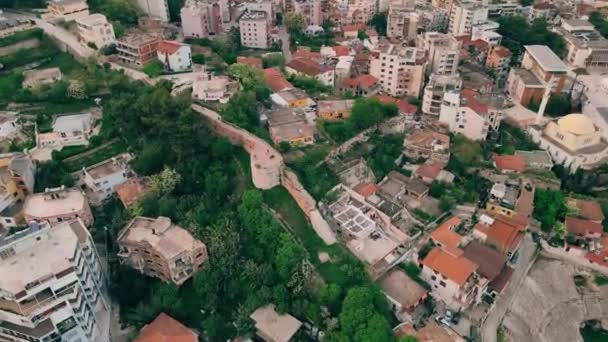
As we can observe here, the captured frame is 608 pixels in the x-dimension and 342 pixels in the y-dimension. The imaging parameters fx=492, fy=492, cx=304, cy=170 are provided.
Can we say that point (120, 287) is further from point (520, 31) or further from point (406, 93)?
point (520, 31)

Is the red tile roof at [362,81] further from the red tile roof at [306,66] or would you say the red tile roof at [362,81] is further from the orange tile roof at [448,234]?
the orange tile roof at [448,234]

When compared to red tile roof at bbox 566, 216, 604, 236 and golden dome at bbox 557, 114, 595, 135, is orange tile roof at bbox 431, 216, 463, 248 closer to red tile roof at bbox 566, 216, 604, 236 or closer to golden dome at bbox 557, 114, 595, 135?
red tile roof at bbox 566, 216, 604, 236

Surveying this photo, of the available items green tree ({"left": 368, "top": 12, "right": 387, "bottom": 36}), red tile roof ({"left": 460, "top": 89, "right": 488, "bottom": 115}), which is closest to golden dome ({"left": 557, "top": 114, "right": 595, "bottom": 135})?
red tile roof ({"left": 460, "top": 89, "right": 488, "bottom": 115})

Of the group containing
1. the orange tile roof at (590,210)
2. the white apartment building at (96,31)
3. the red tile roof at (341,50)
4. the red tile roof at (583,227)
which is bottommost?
the red tile roof at (583,227)

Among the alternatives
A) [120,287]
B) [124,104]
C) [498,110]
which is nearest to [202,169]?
[124,104]

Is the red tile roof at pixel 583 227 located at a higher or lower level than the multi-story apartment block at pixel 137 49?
lower

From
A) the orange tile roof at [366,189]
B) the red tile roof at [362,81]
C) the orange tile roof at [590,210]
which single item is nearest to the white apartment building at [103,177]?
the orange tile roof at [366,189]

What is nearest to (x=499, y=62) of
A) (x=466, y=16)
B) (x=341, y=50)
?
(x=466, y=16)
